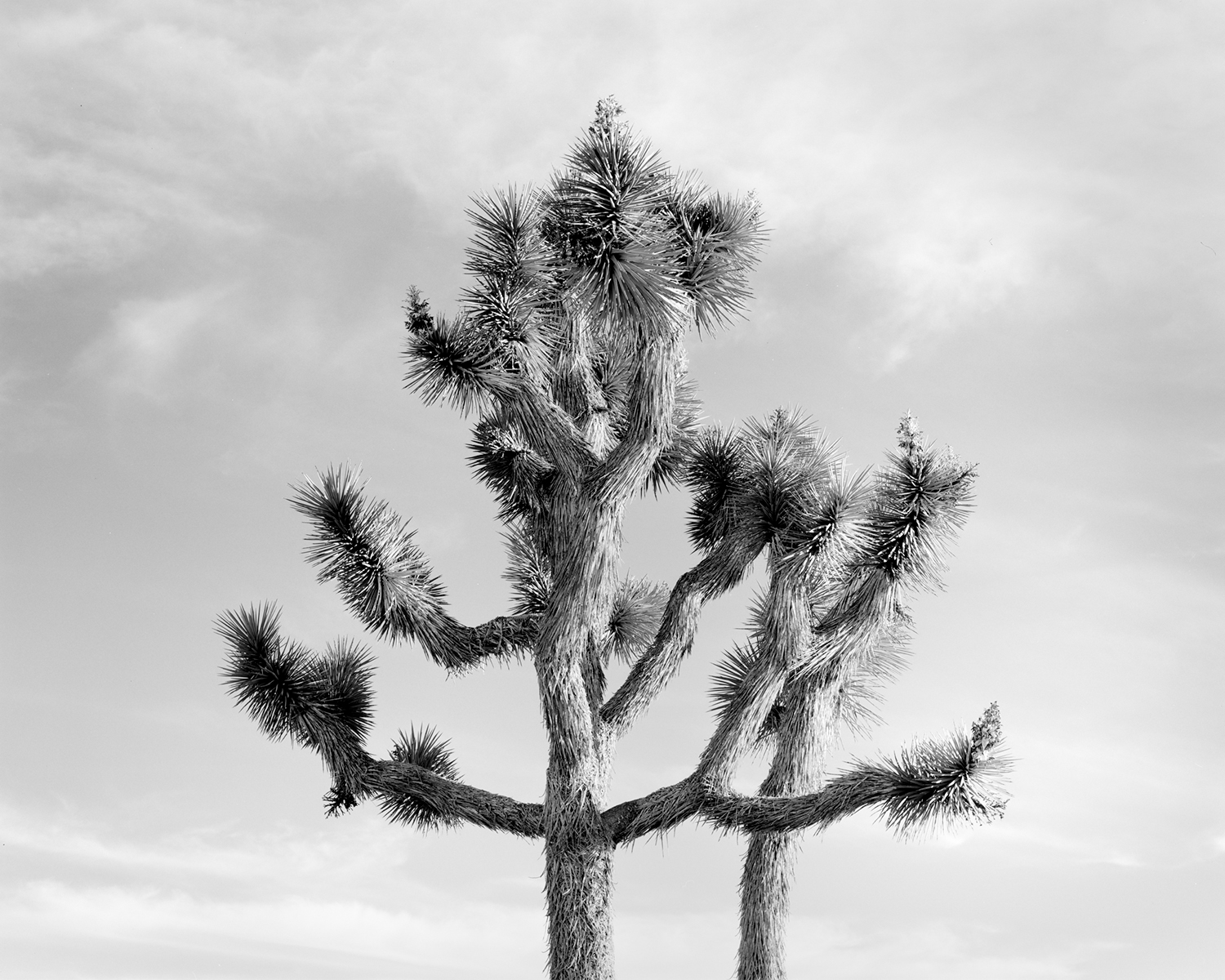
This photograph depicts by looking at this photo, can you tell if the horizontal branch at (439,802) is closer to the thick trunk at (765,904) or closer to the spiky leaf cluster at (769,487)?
the thick trunk at (765,904)

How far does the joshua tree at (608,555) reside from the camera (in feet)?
30.5

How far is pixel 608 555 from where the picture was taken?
10.2 m

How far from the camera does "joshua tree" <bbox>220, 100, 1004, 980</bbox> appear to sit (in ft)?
30.5

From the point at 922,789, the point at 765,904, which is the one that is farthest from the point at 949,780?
the point at 765,904

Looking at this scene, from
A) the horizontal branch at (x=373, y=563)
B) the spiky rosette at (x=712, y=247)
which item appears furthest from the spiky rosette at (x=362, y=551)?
the spiky rosette at (x=712, y=247)

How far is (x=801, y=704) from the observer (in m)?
10.3

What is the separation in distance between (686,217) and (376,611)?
161 inches

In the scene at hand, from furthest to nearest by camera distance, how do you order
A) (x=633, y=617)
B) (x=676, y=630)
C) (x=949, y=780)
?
(x=633, y=617) < (x=676, y=630) < (x=949, y=780)

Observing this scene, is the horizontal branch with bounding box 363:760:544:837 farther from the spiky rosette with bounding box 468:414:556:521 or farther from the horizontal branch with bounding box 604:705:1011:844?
the spiky rosette with bounding box 468:414:556:521

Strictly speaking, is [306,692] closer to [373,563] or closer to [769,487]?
[373,563]

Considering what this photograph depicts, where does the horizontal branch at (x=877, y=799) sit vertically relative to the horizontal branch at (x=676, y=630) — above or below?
below

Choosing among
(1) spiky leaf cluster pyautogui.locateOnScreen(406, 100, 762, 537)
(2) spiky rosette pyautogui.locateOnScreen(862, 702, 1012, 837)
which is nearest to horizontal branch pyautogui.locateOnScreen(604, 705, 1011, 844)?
(2) spiky rosette pyautogui.locateOnScreen(862, 702, 1012, 837)

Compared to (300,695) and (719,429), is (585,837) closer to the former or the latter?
(300,695)

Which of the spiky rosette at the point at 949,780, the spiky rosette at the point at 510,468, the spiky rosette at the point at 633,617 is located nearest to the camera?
the spiky rosette at the point at 949,780
